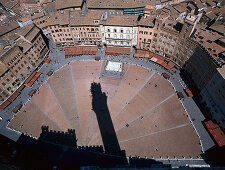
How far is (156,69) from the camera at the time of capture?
8688 centimetres

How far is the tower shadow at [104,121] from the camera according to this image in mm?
62594

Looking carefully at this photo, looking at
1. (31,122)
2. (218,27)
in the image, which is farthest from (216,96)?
(31,122)

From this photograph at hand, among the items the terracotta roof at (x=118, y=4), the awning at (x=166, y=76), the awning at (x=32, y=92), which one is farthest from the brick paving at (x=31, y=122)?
the terracotta roof at (x=118, y=4)

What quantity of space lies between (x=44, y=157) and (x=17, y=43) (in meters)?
60.8

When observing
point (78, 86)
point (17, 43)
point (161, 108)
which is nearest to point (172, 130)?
point (161, 108)

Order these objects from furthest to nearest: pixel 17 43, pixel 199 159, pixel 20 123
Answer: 1. pixel 17 43
2. pixel 20 123
3. pixel 199 159

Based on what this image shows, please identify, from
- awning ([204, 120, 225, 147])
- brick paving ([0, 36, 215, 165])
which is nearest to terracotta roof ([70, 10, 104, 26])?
brick paving ([0, 36, 215, 165])

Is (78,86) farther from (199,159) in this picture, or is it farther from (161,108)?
(199,159)

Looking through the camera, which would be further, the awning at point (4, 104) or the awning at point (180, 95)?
the awning at point (4, 104)

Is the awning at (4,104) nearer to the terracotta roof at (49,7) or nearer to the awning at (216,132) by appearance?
the terracotta roof at (49,7)

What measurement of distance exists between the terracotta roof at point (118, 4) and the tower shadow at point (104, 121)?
54.3m

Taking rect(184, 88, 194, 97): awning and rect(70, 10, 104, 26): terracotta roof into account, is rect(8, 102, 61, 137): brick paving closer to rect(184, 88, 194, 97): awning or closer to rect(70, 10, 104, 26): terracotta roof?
rect(70, 10, 104, 26): terracotta roof

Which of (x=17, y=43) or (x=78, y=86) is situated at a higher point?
(x=17, y=43)

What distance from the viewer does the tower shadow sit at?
6259 cm
